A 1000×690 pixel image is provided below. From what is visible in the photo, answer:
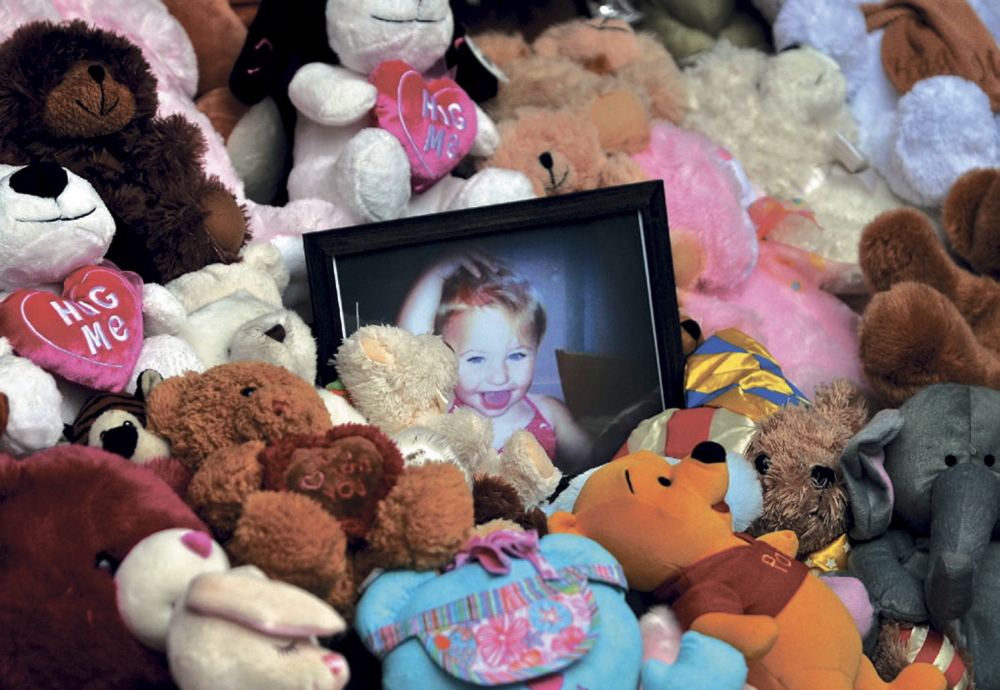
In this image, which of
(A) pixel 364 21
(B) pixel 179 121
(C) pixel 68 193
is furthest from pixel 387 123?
(C) pixel 68 193

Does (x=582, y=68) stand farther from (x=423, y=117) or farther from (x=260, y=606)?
(x=260, y=606)

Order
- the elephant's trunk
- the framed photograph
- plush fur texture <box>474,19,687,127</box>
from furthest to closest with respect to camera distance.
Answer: plush fur texture <box>474,19,687,127</box>, the framed photograph, the elephant's trunk

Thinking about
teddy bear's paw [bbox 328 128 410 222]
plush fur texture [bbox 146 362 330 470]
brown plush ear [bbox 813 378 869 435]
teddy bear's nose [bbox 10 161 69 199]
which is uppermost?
teddy bear's nose [bbox 10 161 69 199]

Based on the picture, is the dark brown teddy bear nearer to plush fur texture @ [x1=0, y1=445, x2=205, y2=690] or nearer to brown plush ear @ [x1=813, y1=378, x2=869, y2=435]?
plush fur texture @ [x1=0, y1=445, x2=205, y2=690]

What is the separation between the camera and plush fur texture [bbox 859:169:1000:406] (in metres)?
1.07

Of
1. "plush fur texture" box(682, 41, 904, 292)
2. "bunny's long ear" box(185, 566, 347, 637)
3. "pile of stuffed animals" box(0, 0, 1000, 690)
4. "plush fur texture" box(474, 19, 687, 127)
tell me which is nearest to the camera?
"bunny's long ear" box(185, 566, 347, 637)

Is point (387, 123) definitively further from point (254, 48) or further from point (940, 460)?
point (940, 460)

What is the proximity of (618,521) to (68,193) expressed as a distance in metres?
0.52

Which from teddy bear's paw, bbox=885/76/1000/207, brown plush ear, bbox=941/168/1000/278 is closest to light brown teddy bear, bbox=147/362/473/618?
brown plush ear, bbox=941/168/1000/278

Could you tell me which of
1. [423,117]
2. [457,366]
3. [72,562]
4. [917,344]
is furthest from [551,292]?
[72,562]

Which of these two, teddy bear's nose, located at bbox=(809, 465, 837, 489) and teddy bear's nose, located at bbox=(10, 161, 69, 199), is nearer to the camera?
teddy bear's nose, located at bbox=(10, 161, 69, 199)

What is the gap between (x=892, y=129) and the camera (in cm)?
147

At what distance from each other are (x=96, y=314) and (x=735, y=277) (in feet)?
2.53

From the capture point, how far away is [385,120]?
3.88 ft
